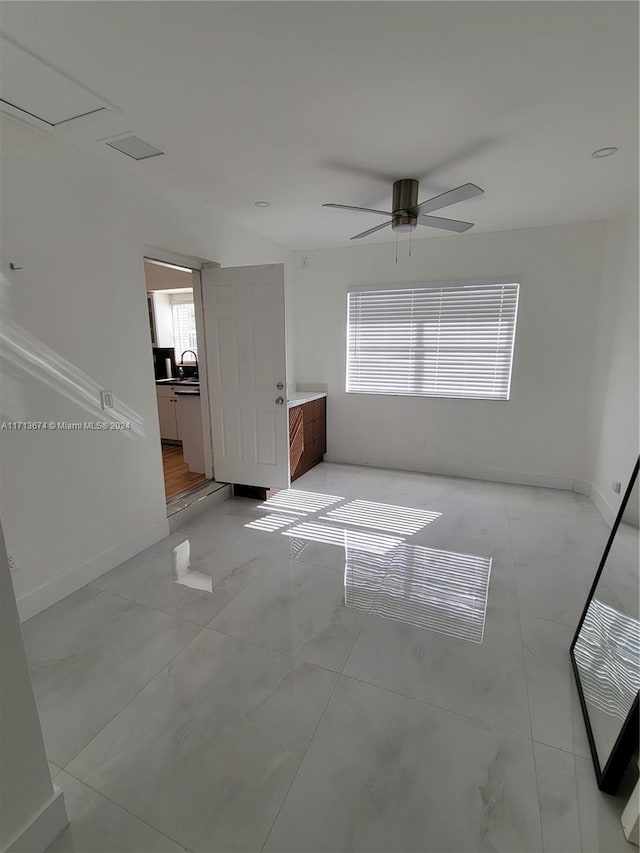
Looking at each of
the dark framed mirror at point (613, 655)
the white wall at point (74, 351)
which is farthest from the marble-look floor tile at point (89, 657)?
the dark framed mirror at point (613, 655)

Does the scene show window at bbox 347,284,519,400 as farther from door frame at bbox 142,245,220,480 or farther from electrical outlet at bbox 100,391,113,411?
electrical outlet at bbox 100,391,113,411

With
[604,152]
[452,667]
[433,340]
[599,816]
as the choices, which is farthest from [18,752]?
[433,340]

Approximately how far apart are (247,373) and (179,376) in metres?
2.75

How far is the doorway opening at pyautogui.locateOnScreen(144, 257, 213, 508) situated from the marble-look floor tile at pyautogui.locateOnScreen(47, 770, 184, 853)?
2.23 meters

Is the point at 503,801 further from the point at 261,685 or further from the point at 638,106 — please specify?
the point at 638,106

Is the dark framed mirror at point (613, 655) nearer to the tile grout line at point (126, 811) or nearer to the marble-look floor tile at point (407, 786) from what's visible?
the marble-look floor tile at point (407, 786)

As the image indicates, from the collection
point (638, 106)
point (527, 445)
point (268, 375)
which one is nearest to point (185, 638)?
point (268, 375)

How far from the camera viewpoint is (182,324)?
6.18 metres

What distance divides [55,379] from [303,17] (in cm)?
211

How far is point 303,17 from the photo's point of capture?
1.36m

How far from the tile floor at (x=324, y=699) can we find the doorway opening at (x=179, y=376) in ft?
4.05

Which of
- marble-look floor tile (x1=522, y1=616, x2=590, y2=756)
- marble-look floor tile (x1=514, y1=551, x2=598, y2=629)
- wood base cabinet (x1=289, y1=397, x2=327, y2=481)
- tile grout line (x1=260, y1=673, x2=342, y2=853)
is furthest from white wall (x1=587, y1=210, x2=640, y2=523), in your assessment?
wood base cabinet (x1=289, y1=397, x2=327, y2=481)

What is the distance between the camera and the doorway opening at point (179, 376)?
374 centimetres

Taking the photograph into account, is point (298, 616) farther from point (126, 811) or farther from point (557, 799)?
point (557, 799)
